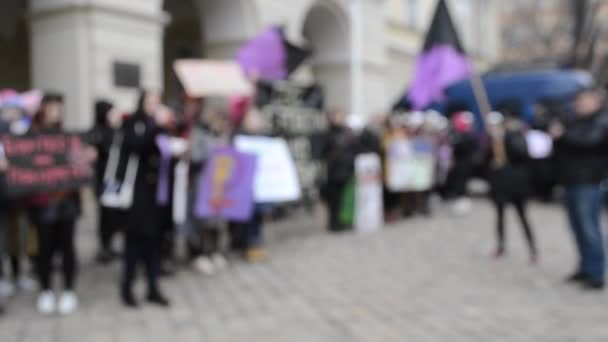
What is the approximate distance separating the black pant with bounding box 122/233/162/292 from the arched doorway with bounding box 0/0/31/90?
15016 millimetres

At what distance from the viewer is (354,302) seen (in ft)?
18.7

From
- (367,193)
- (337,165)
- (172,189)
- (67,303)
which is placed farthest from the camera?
(367,193)

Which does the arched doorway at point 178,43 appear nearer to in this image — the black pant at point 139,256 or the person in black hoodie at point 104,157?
the person in black hoodie at point 104,157

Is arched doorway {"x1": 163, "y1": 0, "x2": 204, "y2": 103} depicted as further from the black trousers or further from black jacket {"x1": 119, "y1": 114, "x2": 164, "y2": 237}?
black jacket {"x1": 119, "y1": 114, "x2": 164, "y2": 237}

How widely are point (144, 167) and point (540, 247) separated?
568 centimetres

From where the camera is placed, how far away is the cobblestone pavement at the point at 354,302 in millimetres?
4801

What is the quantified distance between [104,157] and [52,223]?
1.76 metres

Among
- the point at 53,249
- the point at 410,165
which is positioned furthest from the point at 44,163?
the point at 410,165

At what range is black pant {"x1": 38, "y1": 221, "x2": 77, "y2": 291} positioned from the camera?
5324mm

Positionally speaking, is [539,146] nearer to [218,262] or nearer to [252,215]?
[252,215]

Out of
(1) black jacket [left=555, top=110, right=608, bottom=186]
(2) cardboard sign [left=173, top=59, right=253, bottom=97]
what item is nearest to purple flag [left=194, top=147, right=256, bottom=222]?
(2) cardboard sign [left=173, top=59, right=253, bottom=97]

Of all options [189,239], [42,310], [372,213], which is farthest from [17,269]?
[372,213]

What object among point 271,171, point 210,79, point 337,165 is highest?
Answer: point 210,79

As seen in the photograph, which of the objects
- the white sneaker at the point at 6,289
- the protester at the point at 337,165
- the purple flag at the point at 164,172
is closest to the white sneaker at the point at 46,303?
the white sneaker at the point at 6,289
